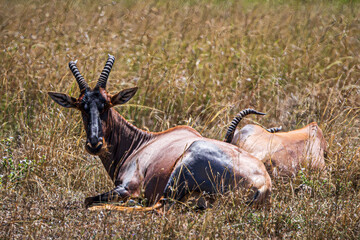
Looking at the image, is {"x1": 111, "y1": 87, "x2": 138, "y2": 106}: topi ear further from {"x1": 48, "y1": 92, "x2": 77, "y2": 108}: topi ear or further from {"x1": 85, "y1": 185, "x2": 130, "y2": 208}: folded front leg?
{"x1": 85, "y1": 185, "x2": 130, "y2": 208}: folded front leg

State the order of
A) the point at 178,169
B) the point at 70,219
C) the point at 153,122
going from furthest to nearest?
the point at 153,122, the point at 178,169, the point at 70,219

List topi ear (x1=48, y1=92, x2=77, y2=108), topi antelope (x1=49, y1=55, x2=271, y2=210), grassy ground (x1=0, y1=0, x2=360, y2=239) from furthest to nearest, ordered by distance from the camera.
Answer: topi ear (x1=48, y1=92, x2=77, y2=108) → topi antelope (x1=49, y1=55, x2=271, y2=210) → grassy ground (x1=0, y1=0, x2=360, y2=239)

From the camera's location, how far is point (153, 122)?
9.16 metres

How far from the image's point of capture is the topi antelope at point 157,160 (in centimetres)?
587

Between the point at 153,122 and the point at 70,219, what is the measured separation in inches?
151

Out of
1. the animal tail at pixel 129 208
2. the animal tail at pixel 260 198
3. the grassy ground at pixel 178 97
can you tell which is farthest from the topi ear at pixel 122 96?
the animal tail at pixel 260 198

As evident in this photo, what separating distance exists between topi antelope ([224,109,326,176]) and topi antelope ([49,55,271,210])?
2.28 ft

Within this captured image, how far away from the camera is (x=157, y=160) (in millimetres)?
6629

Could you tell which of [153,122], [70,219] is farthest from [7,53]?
[70,219]

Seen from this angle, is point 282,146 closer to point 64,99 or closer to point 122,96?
point 122,96

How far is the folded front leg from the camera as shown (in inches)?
241

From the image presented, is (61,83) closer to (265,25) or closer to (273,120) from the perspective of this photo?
(273,120)

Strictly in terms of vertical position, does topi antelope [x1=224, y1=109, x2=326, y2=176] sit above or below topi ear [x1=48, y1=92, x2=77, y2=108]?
below

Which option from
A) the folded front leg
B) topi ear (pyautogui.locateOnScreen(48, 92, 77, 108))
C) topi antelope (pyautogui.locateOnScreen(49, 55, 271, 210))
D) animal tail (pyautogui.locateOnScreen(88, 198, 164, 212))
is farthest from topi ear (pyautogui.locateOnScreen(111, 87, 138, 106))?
animal tail (pyautogui.locateOnScreen(88, 198, 164, 212))
